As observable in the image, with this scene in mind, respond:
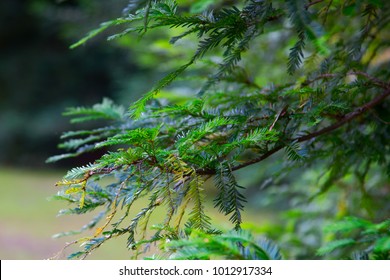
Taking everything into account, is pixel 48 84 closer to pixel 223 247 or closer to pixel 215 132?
pixel 215 132

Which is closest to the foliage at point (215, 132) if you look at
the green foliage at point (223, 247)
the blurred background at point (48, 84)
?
the green foliage at point (223, 247)

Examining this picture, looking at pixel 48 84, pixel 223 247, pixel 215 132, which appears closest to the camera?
pixel 223 247

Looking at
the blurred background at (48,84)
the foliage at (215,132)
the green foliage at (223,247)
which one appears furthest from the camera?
the blurred background at (48,84)

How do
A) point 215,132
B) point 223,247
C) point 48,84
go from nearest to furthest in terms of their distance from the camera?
point 223,247, point 215,132, point 48,84

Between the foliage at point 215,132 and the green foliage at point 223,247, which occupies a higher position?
the foliage at point 215,132

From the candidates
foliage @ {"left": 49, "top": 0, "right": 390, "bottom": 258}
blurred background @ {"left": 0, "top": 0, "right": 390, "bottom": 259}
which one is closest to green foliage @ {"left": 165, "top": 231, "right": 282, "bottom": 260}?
foliage @ {"left": 49, "top": 0, "right": 390, "bottom": 258}

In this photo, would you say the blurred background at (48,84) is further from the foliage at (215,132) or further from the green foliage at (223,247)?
the green foliage at (223,247)

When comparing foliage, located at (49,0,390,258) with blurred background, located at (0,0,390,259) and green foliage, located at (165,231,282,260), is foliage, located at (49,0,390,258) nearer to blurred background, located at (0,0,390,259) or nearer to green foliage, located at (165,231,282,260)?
green foliage, located at (165,231,282,260)

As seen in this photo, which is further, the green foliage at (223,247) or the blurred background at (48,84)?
the blurred background at (48,84)

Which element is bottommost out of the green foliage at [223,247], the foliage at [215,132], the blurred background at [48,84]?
the green foliage at [223,247]

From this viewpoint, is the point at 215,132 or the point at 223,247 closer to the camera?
the point at 223,247

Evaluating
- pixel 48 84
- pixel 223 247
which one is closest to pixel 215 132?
pixel 223 247
